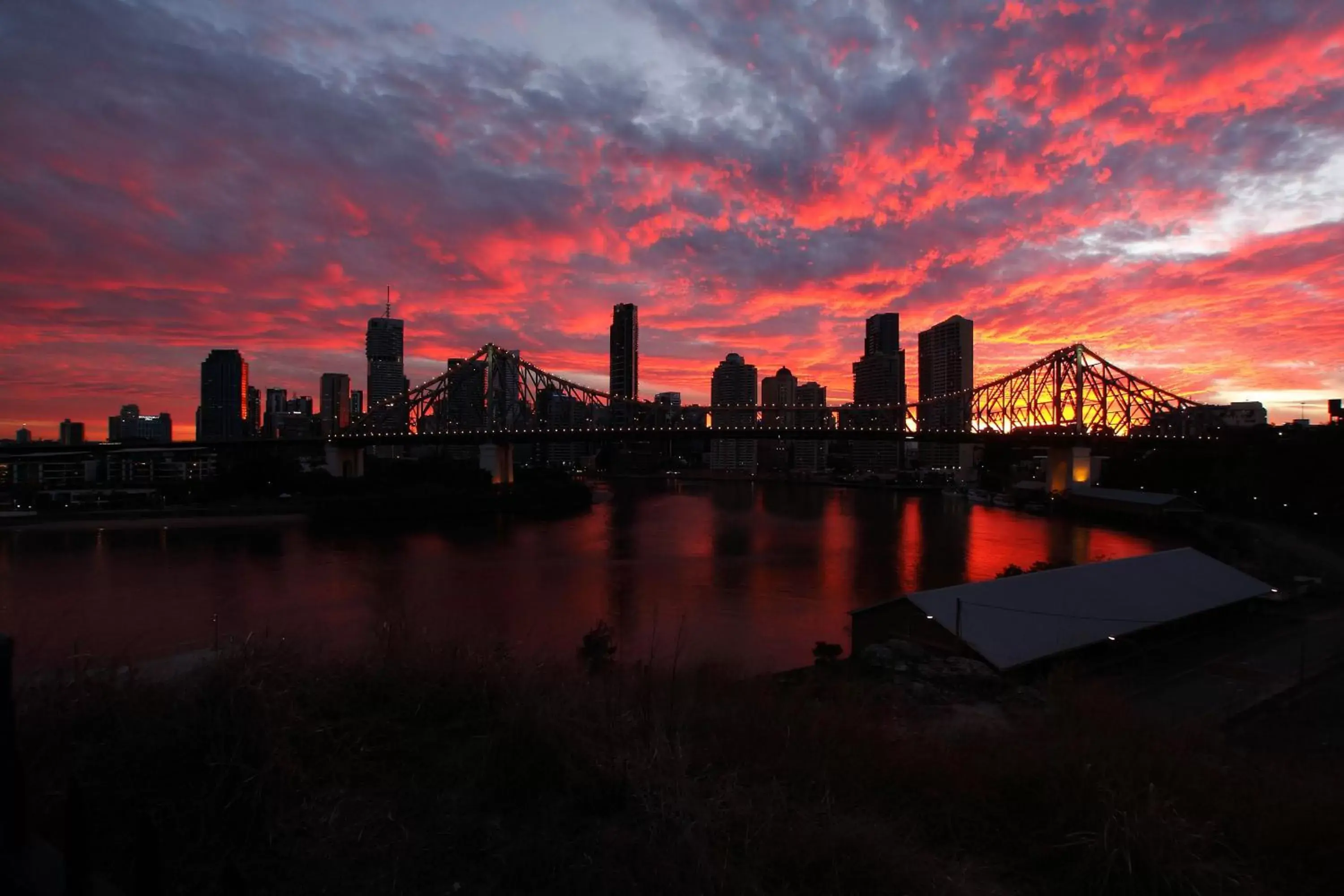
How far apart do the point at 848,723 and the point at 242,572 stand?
17.1m

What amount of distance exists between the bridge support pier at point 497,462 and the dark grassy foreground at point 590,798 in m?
33.3

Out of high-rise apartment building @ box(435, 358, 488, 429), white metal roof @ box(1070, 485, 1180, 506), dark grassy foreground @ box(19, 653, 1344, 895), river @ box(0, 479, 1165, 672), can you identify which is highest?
high-rise apartment building @ box(435, 358, 488, 429)

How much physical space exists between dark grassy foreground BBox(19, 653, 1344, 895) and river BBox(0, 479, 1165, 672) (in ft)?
2.23

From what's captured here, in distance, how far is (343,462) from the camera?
35.1 metres

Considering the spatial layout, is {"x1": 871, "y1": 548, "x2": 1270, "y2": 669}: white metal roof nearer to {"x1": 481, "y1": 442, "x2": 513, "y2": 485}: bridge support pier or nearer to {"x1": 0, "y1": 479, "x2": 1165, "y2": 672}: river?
{"x1": 0, "y1": 479, "x2": 1165, "y2": 672}: river

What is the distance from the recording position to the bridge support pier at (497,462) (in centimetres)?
3553

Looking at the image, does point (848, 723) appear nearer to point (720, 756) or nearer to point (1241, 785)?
point (720, 756)

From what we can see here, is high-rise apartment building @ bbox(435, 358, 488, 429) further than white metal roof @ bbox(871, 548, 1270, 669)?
Yes

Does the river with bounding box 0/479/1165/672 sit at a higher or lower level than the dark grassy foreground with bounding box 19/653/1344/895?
lower

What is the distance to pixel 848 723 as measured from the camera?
3.08 m

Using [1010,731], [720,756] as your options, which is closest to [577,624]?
[1010,731]

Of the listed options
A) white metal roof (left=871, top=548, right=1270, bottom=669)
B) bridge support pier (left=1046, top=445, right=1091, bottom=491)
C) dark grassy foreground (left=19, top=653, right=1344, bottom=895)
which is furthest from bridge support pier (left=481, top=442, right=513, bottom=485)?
dark grassy foreground (left=19, top=653, right=1344, bottom=895)

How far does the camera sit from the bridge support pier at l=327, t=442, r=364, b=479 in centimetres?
3462

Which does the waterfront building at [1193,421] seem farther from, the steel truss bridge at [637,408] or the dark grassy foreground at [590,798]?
the dark grassy foreground at [590,798]
